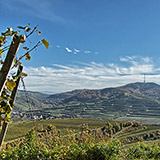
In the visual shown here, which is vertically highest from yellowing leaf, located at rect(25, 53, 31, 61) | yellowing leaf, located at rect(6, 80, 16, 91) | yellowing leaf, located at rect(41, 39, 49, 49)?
yellowing leaf, located at rect(41, 39, 49, 49)

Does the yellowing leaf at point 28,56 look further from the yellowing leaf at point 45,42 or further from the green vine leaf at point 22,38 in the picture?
the green vine leaf at point 22,38

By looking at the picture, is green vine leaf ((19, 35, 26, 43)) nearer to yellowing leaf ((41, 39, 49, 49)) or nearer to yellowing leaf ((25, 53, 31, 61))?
yellowing leaf ((41, 39, 49, 49))

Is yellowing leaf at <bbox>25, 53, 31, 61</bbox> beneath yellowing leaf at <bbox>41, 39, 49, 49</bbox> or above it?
beneath

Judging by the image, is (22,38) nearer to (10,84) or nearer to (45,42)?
(45,42)

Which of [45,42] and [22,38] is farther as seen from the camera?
[45,42]

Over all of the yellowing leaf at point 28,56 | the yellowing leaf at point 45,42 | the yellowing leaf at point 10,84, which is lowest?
the yellowing leaf at point 10,84

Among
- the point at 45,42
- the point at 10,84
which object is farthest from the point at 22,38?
the point at 10,84

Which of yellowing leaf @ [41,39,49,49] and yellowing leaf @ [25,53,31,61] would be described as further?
yellowing leaf @ [25,53,31,61]

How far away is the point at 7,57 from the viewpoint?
133 cm

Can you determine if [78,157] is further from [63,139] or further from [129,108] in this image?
[129,108]

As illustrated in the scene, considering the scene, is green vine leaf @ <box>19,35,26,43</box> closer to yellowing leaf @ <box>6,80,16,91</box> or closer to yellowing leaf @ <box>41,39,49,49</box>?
yellowing leaf @ <box>41,39,49,49</box>

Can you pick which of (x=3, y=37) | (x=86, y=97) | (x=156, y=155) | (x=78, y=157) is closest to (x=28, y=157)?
(x=78, y=157)

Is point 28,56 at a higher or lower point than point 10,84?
higher

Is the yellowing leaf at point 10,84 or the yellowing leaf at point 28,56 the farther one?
the yellowing leaf at point 28,56
